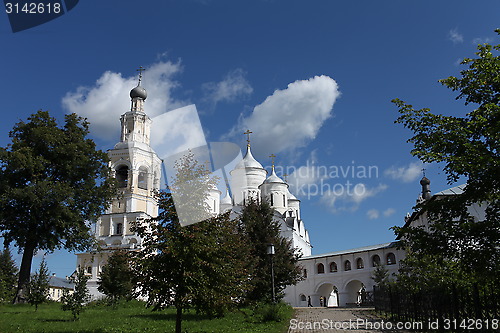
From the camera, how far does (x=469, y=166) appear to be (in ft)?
27.9

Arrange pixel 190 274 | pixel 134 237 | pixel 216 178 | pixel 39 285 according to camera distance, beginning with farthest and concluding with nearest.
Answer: pixel 134 237 → pixel 39 285 → pixel 216 178 → pixel 190 274

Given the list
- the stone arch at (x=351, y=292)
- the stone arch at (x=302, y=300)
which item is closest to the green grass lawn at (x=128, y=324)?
the stone arch at (x=351, y=292)

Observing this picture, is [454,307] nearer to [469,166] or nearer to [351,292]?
[469,166]

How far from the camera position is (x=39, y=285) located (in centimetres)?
2033

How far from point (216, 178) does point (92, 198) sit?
16037 millimetres

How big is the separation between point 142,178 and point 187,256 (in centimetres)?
3310

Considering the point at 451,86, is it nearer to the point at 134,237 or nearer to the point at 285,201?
the point at 134,237

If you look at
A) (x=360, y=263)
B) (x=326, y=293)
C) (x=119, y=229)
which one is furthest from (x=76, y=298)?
(x=326, y=293)

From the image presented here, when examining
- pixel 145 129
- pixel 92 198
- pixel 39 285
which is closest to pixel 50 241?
pixel 92 198

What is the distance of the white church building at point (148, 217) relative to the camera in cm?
4153

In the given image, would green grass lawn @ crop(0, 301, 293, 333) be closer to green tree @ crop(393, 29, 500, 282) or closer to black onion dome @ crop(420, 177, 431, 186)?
green tree @ crop(393, 29, 500, 282)

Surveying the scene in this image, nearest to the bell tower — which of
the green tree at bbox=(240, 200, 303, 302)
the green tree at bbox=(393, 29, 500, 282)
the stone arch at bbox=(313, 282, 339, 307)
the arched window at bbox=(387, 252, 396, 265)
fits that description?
→ the green tree at bbox=(240, 200, 303, 302)

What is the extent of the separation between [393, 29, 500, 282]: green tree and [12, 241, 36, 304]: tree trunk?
69.4 feet

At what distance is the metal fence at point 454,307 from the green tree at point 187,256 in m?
5.40
